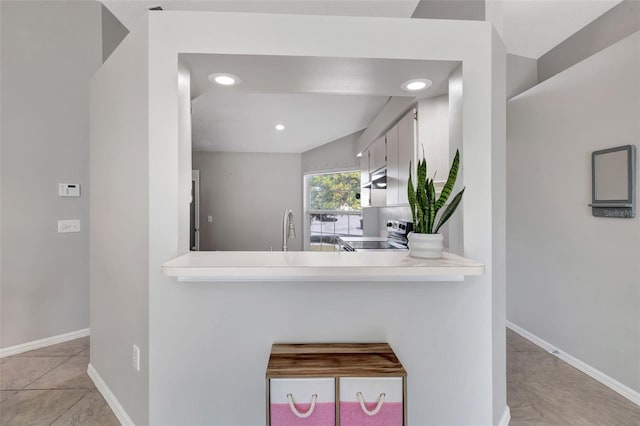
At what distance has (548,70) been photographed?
9.41ft

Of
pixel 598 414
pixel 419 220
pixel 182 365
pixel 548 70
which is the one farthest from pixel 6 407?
pixel 548 70

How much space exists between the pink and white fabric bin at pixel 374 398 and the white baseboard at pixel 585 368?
1.87m

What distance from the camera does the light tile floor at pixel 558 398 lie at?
183 centimetres

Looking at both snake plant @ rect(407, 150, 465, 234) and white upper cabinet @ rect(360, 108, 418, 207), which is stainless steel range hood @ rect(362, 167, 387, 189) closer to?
white upper cabinet @ rect(360, 108, 418, 207)

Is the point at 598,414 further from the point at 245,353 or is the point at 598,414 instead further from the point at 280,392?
the point at 245,353

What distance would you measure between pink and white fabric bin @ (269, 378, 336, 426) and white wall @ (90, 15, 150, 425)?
75 cm

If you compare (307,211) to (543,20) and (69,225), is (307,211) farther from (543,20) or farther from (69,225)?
(543,20)

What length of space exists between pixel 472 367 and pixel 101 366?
234 cm

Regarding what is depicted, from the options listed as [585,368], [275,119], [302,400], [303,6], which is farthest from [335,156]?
[302,400]

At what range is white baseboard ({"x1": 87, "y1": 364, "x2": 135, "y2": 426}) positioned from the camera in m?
1.74

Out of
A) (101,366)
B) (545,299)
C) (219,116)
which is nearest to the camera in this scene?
(101,366)

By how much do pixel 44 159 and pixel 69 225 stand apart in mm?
623

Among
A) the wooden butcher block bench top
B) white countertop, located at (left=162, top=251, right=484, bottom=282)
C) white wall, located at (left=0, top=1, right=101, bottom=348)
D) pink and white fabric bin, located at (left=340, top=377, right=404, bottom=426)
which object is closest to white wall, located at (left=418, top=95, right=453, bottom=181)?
white countertop, located at (left=162, top=251, right=484, bottom=282)

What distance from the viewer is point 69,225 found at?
285 cm
